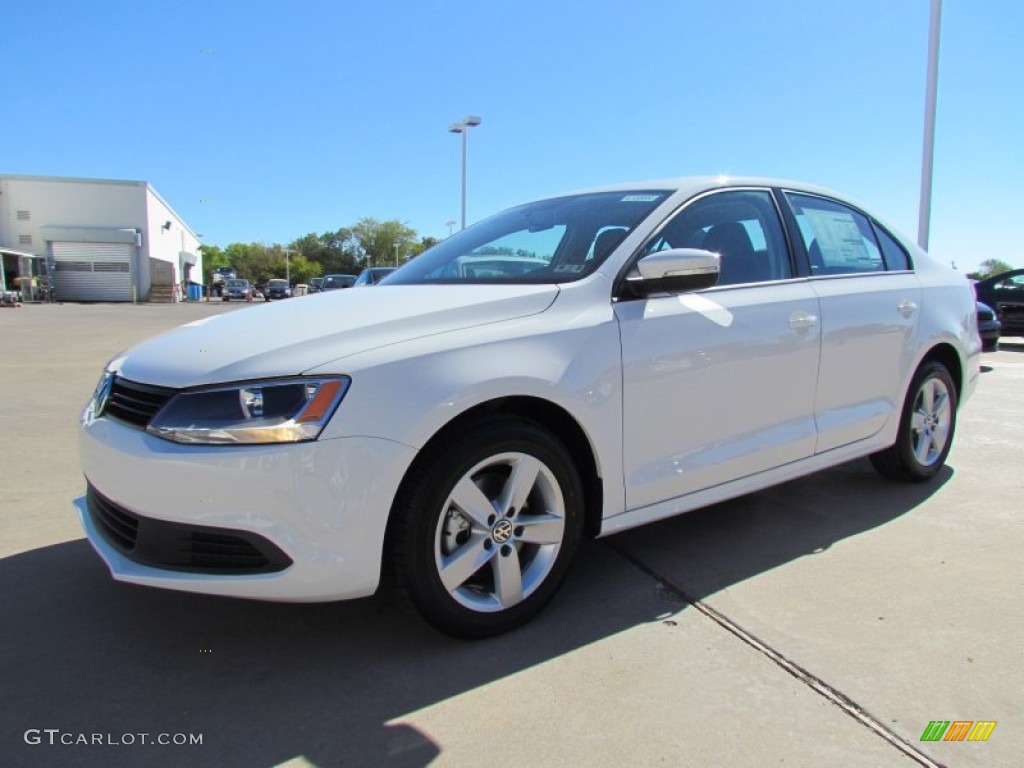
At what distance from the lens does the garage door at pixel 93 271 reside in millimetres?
40781

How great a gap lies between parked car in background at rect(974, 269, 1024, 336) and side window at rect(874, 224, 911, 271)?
9590 mm

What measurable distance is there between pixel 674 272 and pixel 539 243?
0.82 metres

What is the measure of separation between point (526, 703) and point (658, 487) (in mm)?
1011

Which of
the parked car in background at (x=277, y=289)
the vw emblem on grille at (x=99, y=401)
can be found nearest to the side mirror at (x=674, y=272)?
the vw emblem on grille at (x=99, y=401)

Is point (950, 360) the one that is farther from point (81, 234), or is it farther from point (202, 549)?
point (81, 234)

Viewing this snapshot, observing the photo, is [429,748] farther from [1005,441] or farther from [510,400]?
[1005,441]

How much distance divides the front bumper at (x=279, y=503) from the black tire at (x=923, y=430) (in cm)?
310

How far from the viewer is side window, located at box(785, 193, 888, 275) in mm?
3598

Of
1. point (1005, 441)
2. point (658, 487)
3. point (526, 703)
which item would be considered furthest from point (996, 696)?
point (1005, 441)

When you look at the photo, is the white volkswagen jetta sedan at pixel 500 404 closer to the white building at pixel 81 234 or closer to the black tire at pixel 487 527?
the black tire at pixel 487 527

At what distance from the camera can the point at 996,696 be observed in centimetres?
216

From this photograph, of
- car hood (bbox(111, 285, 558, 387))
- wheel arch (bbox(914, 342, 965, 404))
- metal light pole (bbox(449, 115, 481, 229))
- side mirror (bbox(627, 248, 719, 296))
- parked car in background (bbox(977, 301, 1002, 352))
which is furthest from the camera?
metal light pole (bbox(449, 115, 481, 229))

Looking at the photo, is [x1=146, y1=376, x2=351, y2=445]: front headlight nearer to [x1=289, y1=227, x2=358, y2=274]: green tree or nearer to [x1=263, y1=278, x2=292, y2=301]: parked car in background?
[x1=263, y1=278, x2=292, y2=301]: parked car in background

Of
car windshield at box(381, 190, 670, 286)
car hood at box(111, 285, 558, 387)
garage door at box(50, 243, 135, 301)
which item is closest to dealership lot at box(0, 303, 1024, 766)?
car hood at box(111, 285, 558, 387)
